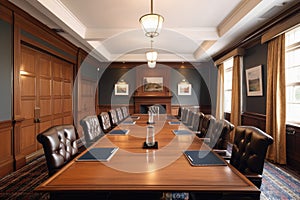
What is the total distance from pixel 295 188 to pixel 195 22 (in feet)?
10.9

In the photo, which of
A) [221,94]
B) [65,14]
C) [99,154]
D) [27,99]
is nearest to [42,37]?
[65,14]

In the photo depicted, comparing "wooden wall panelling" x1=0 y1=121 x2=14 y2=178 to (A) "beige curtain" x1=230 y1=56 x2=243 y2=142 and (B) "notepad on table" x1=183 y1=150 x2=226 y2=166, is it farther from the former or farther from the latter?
(A) "beige curtain" x1=230 y1=56 x2=243 y2=142

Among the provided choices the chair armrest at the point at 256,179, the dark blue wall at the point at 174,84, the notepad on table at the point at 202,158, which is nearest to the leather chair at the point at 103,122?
the notepad on table at the point at 202,158

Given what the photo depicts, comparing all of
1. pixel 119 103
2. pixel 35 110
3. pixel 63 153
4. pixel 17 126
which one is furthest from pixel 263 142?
pixel 119 103

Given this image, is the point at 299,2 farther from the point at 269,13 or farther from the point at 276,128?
the point at 276,128

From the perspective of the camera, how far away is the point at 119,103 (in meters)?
8.28

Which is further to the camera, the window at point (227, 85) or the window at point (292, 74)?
the window at point (227, 85)

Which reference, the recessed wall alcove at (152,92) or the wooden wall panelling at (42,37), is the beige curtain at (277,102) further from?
the recessed wall alcove at (152,92)

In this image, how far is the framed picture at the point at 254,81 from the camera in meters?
4.29

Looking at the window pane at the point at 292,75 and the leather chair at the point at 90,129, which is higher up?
the window pane at the point at 292,75

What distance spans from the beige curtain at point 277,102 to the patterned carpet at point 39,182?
310 mm

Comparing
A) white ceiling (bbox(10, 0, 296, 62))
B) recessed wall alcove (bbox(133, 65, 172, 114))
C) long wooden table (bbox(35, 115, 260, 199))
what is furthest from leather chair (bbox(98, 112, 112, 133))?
recessed wall alcove (bbox(133, 65, 172, 114))

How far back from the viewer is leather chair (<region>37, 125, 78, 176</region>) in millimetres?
1515

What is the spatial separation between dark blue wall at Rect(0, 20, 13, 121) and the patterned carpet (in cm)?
87
